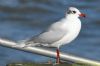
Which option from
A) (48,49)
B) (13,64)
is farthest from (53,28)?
(13,64)

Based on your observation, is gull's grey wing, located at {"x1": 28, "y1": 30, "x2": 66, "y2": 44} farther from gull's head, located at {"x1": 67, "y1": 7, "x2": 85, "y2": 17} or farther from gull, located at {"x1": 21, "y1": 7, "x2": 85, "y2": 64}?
gull's head, located at {"x1": 67, "y1": 7, "x2": 85, "y2": 17}

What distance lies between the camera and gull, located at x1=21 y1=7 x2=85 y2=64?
8.68 ft

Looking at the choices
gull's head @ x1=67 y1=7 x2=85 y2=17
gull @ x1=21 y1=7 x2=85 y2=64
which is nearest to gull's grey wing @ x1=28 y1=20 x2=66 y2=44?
gull @ x1=21 y1=7 x2=85 y2=64

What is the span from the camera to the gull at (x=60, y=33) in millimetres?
2646

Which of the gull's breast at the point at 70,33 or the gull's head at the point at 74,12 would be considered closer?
the gull's breast at the point at 70,33

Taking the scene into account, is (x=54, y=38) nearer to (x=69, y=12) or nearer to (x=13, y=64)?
(x=69, y=12)

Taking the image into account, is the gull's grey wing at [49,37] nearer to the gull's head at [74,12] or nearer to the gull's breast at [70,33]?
the gull's breast at [70,33]

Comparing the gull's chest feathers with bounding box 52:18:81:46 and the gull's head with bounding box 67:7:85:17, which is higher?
the gull's head with bounding box 67:7:85:17

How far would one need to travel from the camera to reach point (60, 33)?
2795mm

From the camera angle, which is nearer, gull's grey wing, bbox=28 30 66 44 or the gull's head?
gull's grey wing, bbox=28 30 66 44

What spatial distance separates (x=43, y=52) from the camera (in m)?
2.91

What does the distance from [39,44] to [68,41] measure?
9.9 inches

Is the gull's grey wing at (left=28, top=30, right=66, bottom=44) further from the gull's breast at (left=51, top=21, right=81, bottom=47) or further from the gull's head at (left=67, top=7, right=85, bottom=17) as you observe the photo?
the gull's head at (left=67, top=7, right=85, bottom=17)

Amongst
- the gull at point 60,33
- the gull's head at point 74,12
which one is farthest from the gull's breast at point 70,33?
the gull's head at point 74,12
